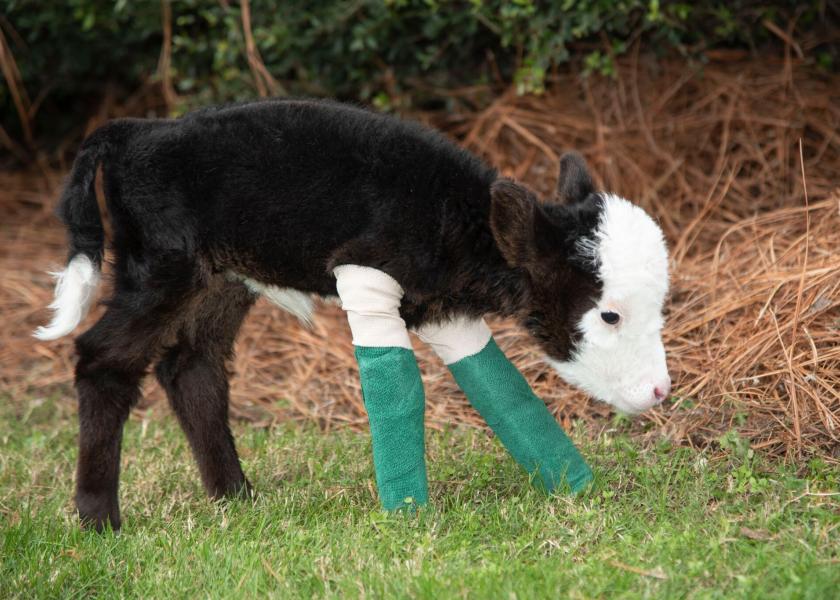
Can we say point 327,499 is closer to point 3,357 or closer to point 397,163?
point 397,163

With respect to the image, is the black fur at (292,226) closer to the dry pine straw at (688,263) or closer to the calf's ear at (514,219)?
the calf's ear at (514,219)

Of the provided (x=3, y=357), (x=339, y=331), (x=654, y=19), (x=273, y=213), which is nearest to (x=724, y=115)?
(x=654, y=19)

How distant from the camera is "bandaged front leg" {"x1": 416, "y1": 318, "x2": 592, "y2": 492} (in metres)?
3.92

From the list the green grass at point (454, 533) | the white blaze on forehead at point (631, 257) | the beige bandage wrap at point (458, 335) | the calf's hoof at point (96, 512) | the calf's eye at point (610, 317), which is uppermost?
the white blaze on forehead at point (631, 257)

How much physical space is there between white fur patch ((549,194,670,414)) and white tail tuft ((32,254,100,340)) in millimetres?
1848

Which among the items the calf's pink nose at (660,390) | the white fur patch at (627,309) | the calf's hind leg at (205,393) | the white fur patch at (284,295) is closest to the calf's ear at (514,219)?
the white fur patch at (627,309)

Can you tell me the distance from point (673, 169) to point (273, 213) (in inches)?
145

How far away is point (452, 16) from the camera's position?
6.31 m

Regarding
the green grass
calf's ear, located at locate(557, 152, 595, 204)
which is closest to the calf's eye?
calf's ear, located at locate(557, 152, 595, 204)

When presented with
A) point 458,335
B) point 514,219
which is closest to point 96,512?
point 458,335

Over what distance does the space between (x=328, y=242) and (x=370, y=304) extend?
0.28 meters

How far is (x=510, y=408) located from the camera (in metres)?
3.93

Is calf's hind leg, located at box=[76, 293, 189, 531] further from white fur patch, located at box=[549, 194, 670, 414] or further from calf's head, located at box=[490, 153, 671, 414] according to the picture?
white fur patch, located at box=[549, 194, 670, 414]

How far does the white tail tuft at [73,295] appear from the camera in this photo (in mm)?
3854
